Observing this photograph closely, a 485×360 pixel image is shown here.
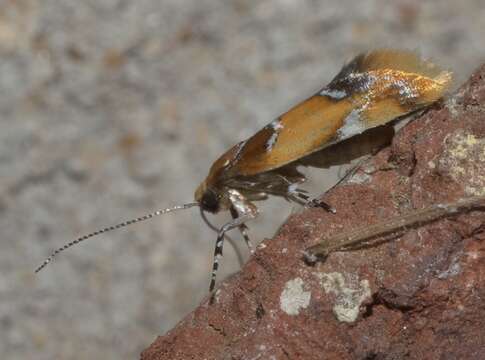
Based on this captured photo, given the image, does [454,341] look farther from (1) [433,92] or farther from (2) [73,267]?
(2) [73,267]

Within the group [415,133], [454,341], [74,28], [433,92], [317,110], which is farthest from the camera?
[74,28]

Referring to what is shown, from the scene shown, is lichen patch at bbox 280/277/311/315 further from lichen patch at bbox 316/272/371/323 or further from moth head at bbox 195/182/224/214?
moth head at bbox 195/182/224/214

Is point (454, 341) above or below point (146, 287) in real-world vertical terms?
below

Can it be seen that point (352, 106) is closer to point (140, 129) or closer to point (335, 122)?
point (335, 122)

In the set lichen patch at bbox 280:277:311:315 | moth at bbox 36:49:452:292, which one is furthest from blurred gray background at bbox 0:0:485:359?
lichen patch at bbox 280:277:311:315

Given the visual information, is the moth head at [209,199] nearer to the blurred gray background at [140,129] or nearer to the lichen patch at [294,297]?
the lichen patch at [294,297]

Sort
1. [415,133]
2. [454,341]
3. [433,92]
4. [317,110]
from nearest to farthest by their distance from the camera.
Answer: [454,341]
[415,133]
[433,92]
[317,110]

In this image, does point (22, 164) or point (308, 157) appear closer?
point (308, 157)

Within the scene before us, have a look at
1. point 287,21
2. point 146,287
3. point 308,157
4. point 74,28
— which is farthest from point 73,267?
point 308,157
